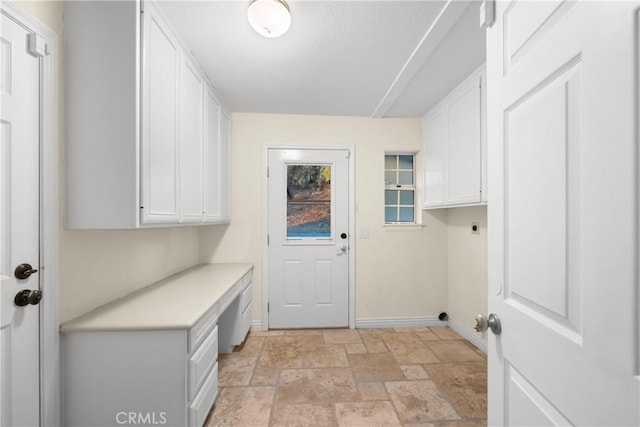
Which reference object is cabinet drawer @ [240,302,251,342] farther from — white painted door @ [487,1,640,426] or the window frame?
white painted door @ [487,1,640,426]

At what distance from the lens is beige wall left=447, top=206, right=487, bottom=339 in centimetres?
270

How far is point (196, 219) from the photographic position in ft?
7.32

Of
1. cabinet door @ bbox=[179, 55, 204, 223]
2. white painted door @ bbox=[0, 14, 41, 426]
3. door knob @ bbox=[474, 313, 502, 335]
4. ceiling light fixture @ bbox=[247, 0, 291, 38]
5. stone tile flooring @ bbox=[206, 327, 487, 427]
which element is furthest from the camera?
cabinet door @ bbox=[179, 55, 204, 223]

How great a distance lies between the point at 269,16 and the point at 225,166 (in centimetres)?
170

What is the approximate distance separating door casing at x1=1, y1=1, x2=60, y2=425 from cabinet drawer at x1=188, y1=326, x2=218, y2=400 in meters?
0.61

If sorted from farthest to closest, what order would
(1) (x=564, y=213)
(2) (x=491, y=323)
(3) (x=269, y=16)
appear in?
(3) (x=269, y=16) → (2) (x=491, y=323) → (1) (x=564, y=213)

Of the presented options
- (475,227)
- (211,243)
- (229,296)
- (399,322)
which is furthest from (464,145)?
(211,243)

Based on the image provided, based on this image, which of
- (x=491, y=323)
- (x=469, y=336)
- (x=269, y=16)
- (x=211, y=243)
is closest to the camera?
(x=491, y=323)

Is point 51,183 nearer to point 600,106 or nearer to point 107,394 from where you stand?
point 107,394

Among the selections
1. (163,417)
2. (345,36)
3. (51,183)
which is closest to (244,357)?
(163,417)

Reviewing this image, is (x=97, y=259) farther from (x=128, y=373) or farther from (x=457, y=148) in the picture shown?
(x=457, y=148)

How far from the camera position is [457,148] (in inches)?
101

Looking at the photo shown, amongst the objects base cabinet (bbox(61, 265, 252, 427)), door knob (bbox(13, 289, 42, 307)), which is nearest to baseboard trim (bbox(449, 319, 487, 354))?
base cabinet (bbox(61, 265, 252, 427))

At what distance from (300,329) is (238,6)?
3030mm
